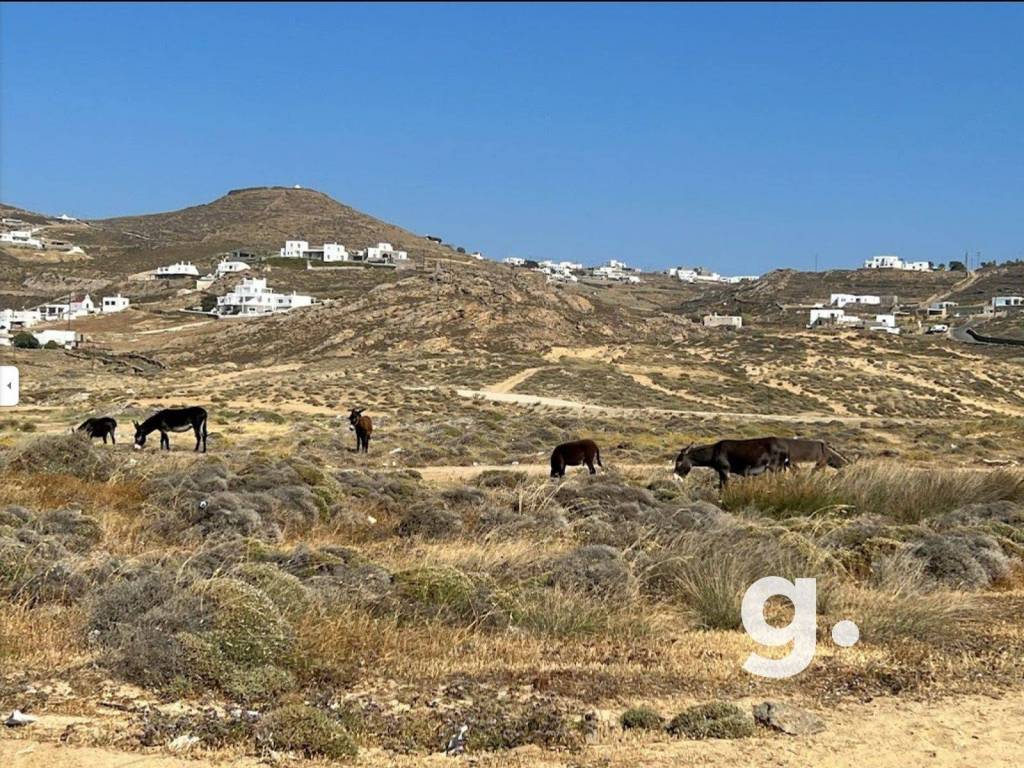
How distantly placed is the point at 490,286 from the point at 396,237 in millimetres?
108443

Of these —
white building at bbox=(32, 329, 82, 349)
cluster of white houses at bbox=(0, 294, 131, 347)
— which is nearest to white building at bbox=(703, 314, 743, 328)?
white building at bbox=(32, 329, 82, 349)

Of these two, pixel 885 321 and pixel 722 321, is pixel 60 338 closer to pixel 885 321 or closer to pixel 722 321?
pixel 722 321

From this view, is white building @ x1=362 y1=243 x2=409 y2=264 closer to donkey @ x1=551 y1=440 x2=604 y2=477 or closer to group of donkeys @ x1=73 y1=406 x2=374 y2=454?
group of donkeys @ x1=73 y1=406 x2=374 y2=454

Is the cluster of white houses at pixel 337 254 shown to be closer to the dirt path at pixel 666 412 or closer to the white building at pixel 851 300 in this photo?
the white building at pixel 851 300

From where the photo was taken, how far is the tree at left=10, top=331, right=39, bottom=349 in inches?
3189

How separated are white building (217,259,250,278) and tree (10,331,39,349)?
47487mm

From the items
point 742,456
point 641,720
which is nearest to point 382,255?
point 742,456

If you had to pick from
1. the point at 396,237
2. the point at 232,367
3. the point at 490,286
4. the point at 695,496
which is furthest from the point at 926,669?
the point at 396,237

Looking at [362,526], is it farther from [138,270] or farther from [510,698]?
[138,270]

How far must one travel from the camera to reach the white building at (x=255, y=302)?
4218 inches

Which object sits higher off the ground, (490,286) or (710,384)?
(490,286)

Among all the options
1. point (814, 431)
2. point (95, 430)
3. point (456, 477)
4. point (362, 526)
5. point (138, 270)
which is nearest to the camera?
point (362, 526)

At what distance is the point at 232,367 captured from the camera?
71250 mm

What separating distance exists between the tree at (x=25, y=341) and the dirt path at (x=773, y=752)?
3322 inches
